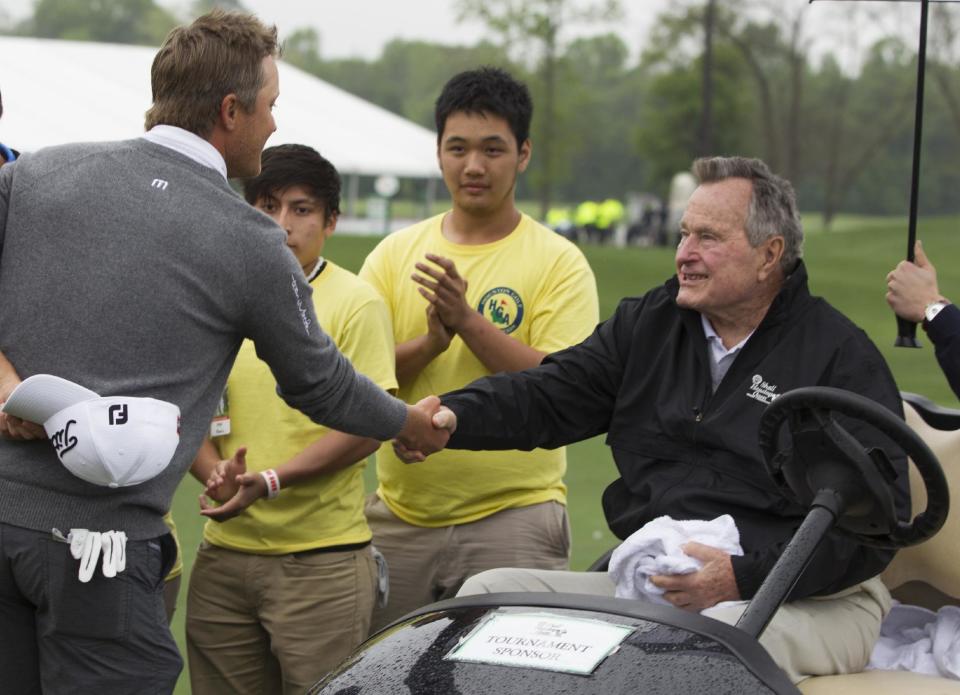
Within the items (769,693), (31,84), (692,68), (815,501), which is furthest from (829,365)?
(692,68)

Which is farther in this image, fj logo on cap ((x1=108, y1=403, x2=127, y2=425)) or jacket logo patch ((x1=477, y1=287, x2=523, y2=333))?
jacket logo patch ((x1=477, y1=287, x2=523, y2=333))

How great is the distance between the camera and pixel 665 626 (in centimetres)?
263

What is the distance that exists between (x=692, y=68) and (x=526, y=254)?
143ft

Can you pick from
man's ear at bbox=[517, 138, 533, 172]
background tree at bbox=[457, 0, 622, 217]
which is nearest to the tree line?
background tree at bbox=[457, 0, 622, 217]

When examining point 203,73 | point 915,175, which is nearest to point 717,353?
point 915,175

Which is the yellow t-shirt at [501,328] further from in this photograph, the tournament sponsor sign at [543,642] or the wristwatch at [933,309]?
the tournament sponsor sign at [543,642]

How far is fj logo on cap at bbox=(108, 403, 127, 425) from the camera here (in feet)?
8.49

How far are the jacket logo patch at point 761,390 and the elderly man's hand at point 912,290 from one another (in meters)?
0.60

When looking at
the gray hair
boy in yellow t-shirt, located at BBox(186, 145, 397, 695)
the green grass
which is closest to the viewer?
the gray hair

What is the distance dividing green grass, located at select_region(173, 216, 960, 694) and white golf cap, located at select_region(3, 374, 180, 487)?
2503 mm

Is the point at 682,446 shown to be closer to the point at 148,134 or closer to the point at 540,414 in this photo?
the point at 540,414

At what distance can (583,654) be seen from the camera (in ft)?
8.32

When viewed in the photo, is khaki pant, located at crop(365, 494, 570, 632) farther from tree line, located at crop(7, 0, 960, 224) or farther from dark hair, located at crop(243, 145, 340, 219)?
tree line, located at crop(7, 0, 960, 224)

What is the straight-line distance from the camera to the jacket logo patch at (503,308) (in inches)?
164
